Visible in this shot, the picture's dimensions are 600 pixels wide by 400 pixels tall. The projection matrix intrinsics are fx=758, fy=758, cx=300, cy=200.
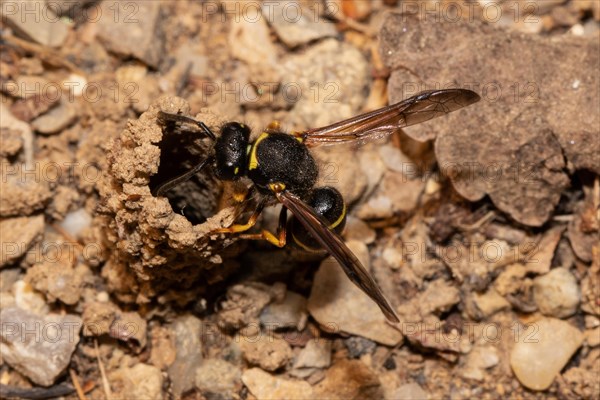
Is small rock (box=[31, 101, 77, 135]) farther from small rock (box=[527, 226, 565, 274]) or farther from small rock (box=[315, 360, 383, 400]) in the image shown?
small rock (box=[527, 226, 565, 274])

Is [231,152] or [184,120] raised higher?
[184,120]

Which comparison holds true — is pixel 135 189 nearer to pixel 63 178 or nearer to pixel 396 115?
pixel 63 178

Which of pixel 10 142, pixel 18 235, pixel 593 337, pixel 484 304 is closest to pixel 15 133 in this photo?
pixel 10 142

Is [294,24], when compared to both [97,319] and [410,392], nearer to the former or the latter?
[97,319]

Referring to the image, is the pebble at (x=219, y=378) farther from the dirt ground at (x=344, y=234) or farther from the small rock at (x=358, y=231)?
the small rock at (x=358, y=231)

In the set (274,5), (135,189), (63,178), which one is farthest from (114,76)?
(135,189)

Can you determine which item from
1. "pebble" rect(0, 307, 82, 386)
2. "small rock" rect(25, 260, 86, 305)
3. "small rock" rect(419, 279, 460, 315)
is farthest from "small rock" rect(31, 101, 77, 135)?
"small rock" rect(419, 279, 460, 315)

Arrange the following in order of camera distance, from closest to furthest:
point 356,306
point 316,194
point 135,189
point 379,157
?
point 135,189 → point 316,194 → point 356,306 → point 379,157
